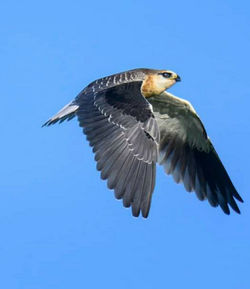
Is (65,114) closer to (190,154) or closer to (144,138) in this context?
(144,138)

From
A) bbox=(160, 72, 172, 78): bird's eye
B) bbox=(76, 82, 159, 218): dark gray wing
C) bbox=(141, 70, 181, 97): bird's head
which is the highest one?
bbox=(160, 72, 172, 78): bird's eye

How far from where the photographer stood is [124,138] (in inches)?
439

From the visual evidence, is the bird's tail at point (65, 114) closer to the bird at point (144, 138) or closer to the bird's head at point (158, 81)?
the bird at point (144, 138)

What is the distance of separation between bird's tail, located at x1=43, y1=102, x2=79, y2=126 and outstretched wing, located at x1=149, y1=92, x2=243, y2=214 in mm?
2021

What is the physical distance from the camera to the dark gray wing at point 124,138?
10344 mm

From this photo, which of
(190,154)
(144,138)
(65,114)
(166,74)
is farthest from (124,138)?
(190,154)

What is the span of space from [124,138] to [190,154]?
366 cm

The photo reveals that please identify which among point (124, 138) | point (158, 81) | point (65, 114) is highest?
point (158, 81)

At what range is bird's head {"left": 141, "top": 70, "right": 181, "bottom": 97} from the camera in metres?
13.4

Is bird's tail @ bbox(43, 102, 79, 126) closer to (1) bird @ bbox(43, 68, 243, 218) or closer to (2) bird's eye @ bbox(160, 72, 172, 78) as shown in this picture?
(1) bird @ bbox(43, 68, 243, 218)

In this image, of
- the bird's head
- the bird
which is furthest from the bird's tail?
the bird's head

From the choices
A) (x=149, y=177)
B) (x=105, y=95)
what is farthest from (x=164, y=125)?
(x=149, y=177)

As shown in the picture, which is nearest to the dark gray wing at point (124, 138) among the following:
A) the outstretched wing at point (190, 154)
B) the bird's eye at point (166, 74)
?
the bird's eye at point (166, 74)

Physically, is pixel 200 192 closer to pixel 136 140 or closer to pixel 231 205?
pixel 231 205
